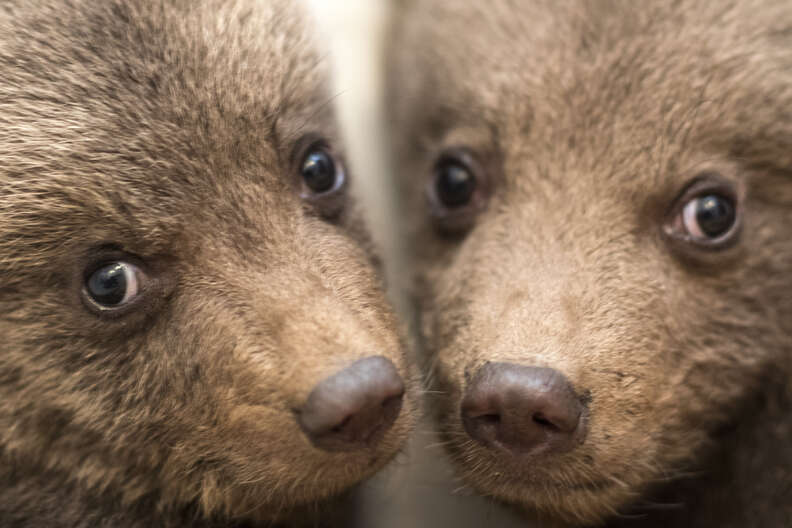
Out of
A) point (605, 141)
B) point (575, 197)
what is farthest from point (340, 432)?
point (605, 141)

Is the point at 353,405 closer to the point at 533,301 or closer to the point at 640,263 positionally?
the point at 533,301

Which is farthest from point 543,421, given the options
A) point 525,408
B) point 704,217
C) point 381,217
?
point 381,217

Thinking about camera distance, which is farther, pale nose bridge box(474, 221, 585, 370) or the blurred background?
the blurred background

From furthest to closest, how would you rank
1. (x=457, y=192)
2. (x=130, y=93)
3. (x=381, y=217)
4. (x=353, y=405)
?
(x=381, y=217)
(x=457, y=192)
(x=130, y=93)
(x=353, y=405)

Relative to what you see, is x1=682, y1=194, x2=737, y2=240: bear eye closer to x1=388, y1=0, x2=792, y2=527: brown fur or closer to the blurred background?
x1=388, y1=0, x2=792, y2=527: brown fur

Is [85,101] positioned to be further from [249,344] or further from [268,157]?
[249,344]

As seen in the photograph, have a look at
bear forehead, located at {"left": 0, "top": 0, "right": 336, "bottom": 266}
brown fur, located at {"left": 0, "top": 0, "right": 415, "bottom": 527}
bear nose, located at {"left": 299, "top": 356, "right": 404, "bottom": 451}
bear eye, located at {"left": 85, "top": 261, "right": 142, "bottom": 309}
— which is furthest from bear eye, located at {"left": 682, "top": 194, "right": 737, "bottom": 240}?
bear eye, located at {"left": 85, "top": 261, "right": 142, "bottom": 309}
